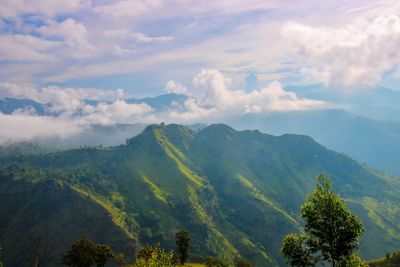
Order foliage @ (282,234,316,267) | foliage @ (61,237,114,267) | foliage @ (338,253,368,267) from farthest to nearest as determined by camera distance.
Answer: foliage @ (61,237,114,267), foliage @ (282,234,316,267), foliage @ (338,253,368,267)

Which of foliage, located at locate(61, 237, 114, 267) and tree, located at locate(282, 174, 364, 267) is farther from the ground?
tree, located at locate(282, 174, 364, 267)

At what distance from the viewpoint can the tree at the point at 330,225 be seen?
5934 cm

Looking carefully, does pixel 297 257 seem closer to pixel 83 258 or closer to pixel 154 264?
pixel 154 264

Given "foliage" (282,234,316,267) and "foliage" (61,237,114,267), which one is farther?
"foliage" (61,237,114,267)

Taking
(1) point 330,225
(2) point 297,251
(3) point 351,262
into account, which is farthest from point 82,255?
(3) point 351,262

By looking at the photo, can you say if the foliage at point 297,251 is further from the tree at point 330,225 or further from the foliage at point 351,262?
the foliage at point 351,262

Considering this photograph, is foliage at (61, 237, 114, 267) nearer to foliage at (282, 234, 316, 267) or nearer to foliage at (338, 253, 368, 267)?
foliage at (282, 234, 316, 267)

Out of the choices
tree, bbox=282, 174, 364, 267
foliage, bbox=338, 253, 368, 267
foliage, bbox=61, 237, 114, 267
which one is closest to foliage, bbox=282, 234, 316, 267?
tree, bbox=282, 174, 364, 267

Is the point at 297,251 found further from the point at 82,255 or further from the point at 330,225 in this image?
the point at 82,255

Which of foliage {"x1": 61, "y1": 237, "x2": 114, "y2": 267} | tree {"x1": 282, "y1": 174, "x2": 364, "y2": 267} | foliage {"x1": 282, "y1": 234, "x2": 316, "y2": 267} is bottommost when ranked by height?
foliage {"x1": 61, "y1": 237, "x2": 114, "y2": 267}

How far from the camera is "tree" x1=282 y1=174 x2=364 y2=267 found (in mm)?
59344

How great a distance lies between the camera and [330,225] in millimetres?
60219

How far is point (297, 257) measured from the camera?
70625mm

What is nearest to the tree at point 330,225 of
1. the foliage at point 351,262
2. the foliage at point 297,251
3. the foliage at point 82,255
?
the foliage at point 351,262
